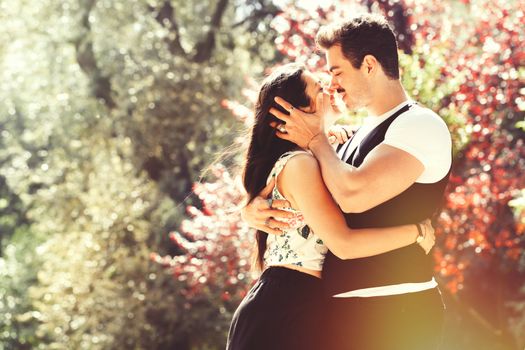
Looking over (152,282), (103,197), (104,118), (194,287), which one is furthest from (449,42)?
(104,118)

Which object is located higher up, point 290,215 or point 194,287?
point 290,215

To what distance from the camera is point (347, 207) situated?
2660 millimetres

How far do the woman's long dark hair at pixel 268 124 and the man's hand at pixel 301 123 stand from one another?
0.17ft

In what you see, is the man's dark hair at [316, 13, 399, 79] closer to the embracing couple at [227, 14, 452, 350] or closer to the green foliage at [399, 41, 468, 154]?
the embracing couple at [227, 14, 452, 350]

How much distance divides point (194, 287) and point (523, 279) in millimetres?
3630

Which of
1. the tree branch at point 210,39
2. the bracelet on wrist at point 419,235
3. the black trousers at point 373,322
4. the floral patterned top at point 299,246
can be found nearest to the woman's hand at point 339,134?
the floral patterned top at point 299,246

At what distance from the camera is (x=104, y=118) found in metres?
A: 13.6

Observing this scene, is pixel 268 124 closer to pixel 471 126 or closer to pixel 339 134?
pixel 339 134

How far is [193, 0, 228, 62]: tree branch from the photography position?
1393 cm

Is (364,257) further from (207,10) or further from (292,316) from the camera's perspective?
(207,10)

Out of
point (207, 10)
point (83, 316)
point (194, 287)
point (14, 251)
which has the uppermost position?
point (207, 10)

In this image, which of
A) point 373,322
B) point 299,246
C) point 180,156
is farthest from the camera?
point 180,156

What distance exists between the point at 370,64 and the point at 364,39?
0.10 metres

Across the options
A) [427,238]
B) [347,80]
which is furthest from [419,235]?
[347,80]
